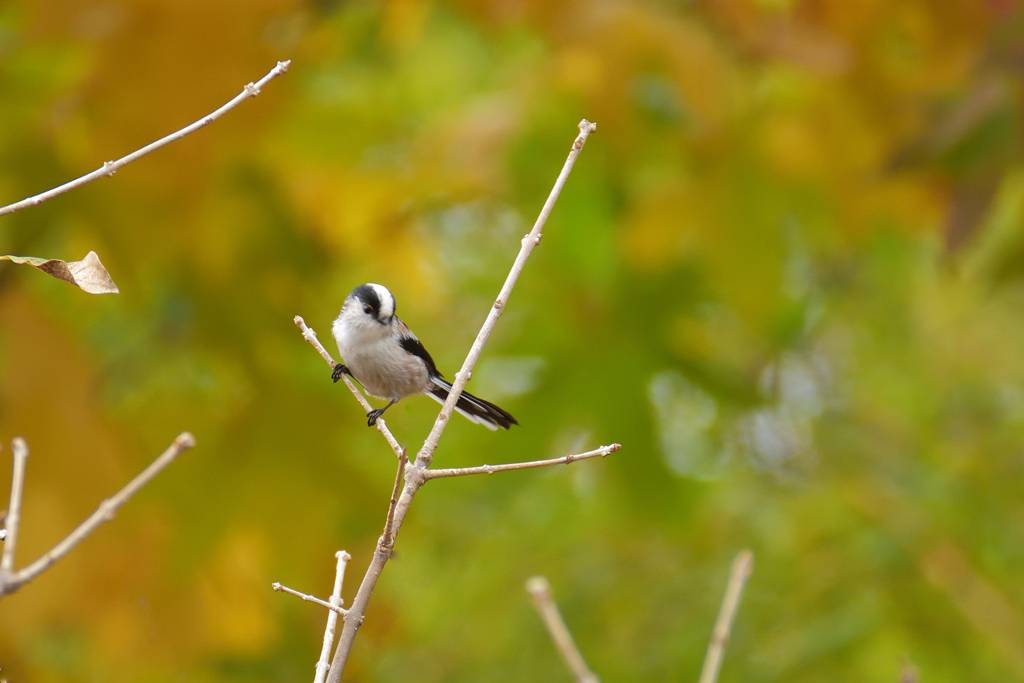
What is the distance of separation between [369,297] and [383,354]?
0.85 feet

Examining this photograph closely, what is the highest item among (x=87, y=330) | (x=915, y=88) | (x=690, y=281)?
(x=915, y=88)

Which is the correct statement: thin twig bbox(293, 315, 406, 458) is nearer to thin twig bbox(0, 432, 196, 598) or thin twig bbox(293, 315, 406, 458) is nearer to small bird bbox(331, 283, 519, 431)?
thin twig bbox(0, 432, 196, 598)

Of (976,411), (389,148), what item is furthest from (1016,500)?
(389,148)

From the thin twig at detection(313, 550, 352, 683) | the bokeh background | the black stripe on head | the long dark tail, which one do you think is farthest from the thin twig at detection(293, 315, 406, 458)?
the bokeh background

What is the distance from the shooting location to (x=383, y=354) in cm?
321

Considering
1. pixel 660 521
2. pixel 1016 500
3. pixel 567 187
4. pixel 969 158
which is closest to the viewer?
pixel 969 158

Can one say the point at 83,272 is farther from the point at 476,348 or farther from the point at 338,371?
the point at 338,371

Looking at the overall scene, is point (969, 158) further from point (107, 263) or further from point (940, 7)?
point (107, 263)

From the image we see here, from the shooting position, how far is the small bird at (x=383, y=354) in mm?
3135

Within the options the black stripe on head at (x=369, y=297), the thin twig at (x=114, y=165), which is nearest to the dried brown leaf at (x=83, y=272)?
the thin twig at (x=114, y=165)

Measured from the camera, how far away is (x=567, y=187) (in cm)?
463

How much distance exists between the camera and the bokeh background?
139 inches

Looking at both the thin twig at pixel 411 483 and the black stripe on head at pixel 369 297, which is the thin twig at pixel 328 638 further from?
the black stripe on head at pixel 369 297

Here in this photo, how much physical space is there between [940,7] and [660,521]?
8.01 feet
